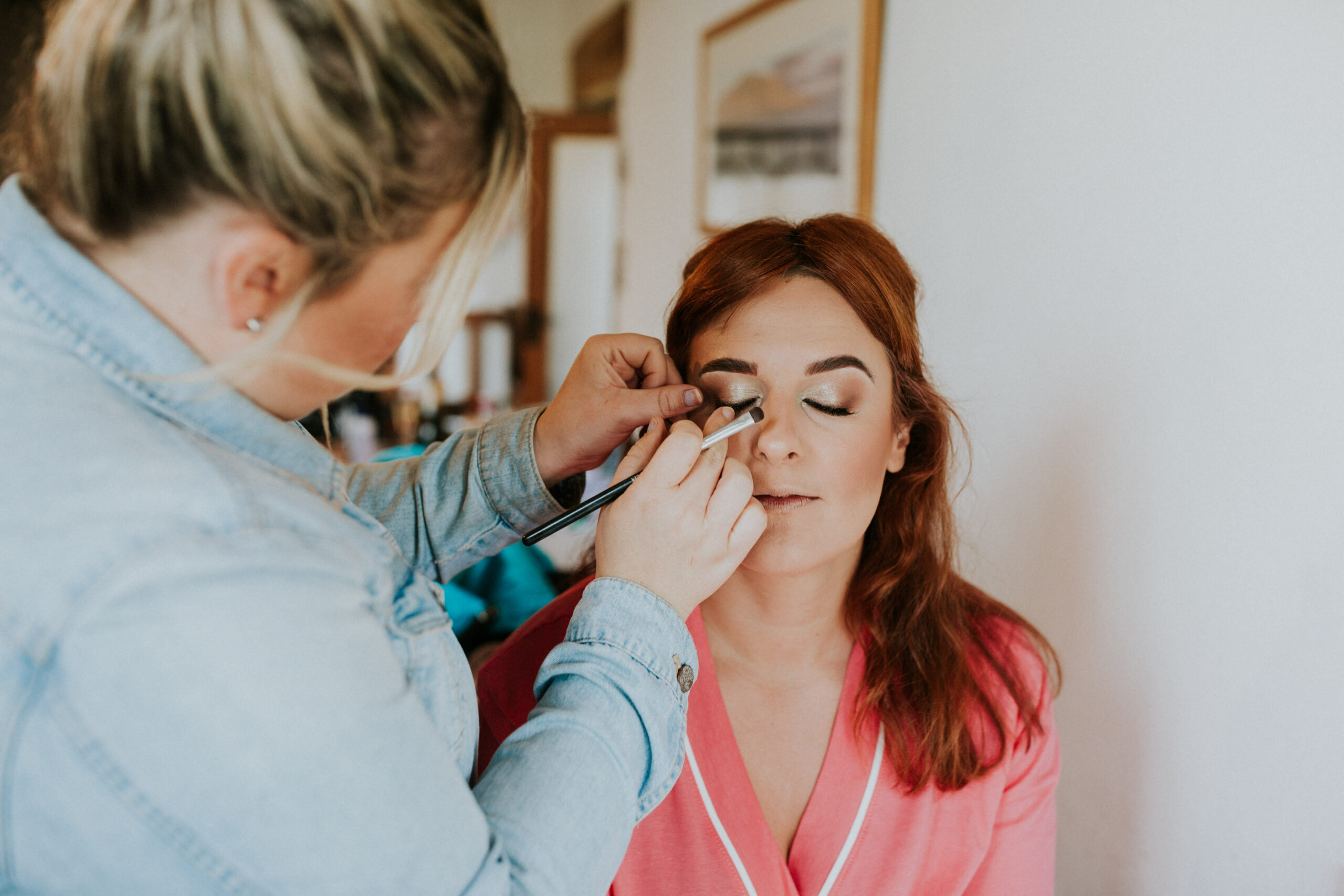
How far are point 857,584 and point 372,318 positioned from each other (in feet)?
2.78

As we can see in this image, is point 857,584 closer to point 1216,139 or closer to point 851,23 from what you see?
point 1216,139

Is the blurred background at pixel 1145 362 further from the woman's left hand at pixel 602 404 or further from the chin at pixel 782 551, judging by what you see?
the chin at pixel 782 551

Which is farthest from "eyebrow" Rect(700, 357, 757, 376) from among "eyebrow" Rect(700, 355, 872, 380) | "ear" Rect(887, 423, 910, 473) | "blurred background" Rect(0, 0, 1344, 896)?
"blurred background" Rect(0, 0, 1344, 896)

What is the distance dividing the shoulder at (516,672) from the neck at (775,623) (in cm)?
20

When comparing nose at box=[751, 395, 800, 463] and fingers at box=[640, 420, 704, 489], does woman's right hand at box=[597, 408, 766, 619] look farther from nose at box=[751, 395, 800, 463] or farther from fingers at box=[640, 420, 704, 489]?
nose at box=[751, 395, 800, 463]

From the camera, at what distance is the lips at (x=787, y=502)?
1099 millimetres

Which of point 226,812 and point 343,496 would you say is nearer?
point 226,812

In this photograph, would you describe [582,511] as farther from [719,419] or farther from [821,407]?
[821,407]

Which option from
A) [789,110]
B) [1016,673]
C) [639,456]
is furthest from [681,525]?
[789,110]

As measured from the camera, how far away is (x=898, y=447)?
1.22m

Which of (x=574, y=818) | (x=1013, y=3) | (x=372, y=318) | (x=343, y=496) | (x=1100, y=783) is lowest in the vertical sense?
(x=1100, y=783)

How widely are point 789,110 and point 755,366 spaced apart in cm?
125

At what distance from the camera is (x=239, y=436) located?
1.80 ft

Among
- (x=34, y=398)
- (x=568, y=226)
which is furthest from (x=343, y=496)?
(x=568, y=226)
